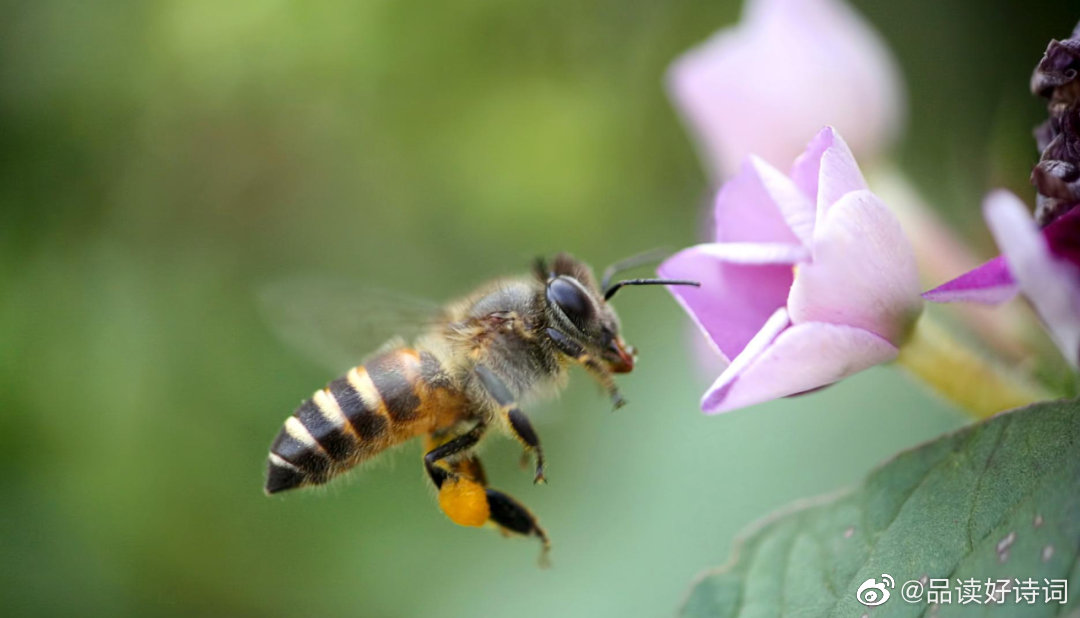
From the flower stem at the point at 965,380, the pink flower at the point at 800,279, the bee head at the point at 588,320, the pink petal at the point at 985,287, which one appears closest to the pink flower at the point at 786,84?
the bee head at the point at 588,320

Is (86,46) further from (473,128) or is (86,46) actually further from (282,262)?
(473,128)

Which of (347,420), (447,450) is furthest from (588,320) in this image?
(347,420)

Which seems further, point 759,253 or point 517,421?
point 517,421

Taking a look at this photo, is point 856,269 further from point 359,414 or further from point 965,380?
point 359,414

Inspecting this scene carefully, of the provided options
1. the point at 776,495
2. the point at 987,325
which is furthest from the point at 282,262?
the point at 987,325

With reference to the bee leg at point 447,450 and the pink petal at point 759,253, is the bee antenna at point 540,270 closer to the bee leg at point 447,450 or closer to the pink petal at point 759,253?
the bee leg at point 447,450

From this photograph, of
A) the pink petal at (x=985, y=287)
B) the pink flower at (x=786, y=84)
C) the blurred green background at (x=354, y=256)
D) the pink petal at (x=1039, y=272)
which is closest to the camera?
the pink petal at (x=1039, y=272)

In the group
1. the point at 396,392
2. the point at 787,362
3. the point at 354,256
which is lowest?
the point at 787,362
